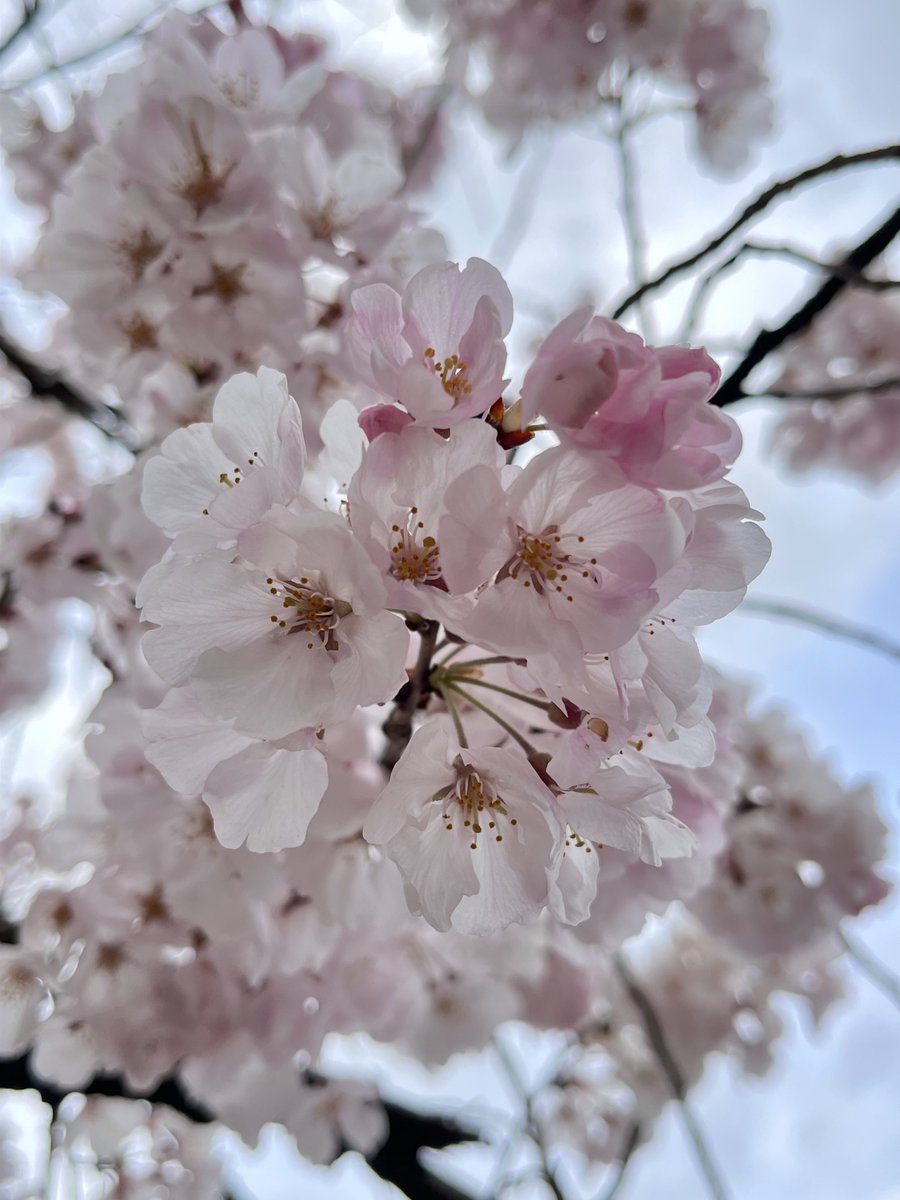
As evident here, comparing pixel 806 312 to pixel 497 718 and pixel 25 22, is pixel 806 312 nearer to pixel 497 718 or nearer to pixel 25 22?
pixel 497 718

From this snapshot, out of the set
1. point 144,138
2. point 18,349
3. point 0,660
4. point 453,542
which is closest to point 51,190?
point 18,349

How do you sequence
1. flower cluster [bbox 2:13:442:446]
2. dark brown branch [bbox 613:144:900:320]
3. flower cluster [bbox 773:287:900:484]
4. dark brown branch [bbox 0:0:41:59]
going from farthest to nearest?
flower cluster [bbox 773:287:900:484] < dark brown branch [bbox 0:0:41:59] < flower cluster [bbox 2:13:442:446] < dark brown branch [bbox 613:144:900:320]

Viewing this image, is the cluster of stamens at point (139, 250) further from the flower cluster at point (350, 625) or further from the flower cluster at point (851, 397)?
the flower cluster at point (851, 397)

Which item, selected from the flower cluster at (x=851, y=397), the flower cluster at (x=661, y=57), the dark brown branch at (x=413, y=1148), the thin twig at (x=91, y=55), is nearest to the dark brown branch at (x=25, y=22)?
the thin twig at (x=91, y=55)

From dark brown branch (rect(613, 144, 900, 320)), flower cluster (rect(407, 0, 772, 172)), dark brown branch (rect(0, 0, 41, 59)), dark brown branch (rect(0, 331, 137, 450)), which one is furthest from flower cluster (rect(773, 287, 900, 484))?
dark brown branch (rect(0, 0, 41, 59))

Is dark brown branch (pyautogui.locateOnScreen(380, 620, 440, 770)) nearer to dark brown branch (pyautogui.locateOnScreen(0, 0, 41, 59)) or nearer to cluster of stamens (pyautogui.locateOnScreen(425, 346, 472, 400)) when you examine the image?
cluster of stamens (pyautogui.locateOnScreen(425, 346, 472, 400))
